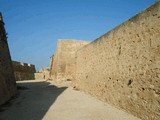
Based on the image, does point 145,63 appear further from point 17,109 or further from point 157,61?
point 17,109

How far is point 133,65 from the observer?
6668 millimetres

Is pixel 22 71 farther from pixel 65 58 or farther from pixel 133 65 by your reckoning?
pixel 133 65

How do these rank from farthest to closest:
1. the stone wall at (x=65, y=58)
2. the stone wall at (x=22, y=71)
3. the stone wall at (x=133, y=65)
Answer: the stone wall at (x=22, y=71), the stone wall at (x=65, y=58), the stone wall at (x=133, y=65)

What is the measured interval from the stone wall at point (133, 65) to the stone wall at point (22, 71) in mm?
21449

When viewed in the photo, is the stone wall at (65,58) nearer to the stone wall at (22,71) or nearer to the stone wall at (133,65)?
the stone wall at (22,71)

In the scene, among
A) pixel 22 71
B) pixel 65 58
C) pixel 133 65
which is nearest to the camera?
pixel 133 65

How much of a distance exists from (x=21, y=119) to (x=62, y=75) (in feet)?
60.9

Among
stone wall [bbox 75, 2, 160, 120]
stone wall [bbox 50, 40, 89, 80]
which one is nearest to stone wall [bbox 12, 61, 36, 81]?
stone wall [bbox 50, 40, 89, 80]

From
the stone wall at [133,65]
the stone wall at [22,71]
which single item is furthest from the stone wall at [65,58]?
the stone wall at [133,65]

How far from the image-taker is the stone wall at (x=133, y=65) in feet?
18.2

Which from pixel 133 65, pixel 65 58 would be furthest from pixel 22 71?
pixel 133 65

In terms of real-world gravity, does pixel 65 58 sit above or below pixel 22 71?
above

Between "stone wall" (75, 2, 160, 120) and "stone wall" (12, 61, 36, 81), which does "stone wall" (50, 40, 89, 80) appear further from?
"stone wall" (75, 2, 160, 120)

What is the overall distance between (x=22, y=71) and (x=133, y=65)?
27596 millimetres
